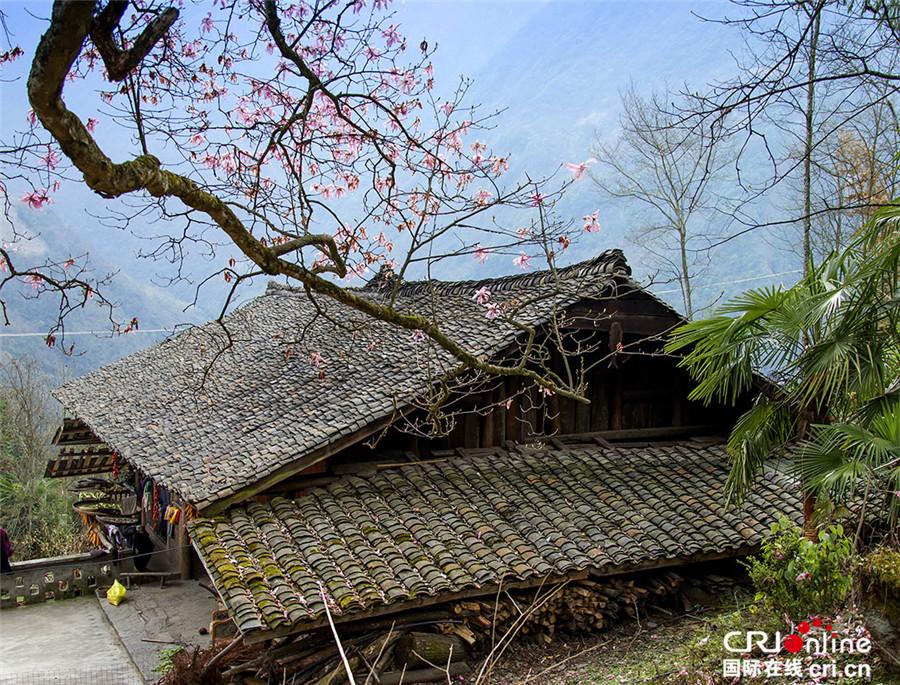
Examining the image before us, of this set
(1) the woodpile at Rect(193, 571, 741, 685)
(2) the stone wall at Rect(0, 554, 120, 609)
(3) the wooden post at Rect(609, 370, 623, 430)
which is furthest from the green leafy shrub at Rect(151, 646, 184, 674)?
(3) the wooden post at Rect(609, 370, 623, 430)

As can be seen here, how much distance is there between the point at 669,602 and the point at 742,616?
1713 millimetres

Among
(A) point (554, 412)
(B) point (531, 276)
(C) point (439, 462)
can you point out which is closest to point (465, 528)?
(C) point (439, 462)

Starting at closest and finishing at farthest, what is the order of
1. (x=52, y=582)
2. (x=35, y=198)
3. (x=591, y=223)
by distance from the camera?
1. (x=35, y=198)
2. (x=591, y=223)
3. (x=52, y=582)

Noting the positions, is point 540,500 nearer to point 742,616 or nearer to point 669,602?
point 669,602

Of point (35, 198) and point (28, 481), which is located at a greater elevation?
point (35, 198)

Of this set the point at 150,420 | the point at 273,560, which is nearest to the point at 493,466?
the point at 273,560

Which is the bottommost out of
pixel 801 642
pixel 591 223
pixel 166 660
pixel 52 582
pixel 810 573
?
pixel 166 660

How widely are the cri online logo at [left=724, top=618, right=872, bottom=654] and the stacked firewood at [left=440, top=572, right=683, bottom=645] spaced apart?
5.98 ft

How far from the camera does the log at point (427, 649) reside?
7.05m

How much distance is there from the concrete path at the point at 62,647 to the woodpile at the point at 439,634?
250 centimetres

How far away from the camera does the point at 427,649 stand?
7.08 metres

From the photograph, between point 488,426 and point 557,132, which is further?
point 557,132

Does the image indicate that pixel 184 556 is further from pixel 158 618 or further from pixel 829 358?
pixel 829 358

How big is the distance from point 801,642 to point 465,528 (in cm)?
359
